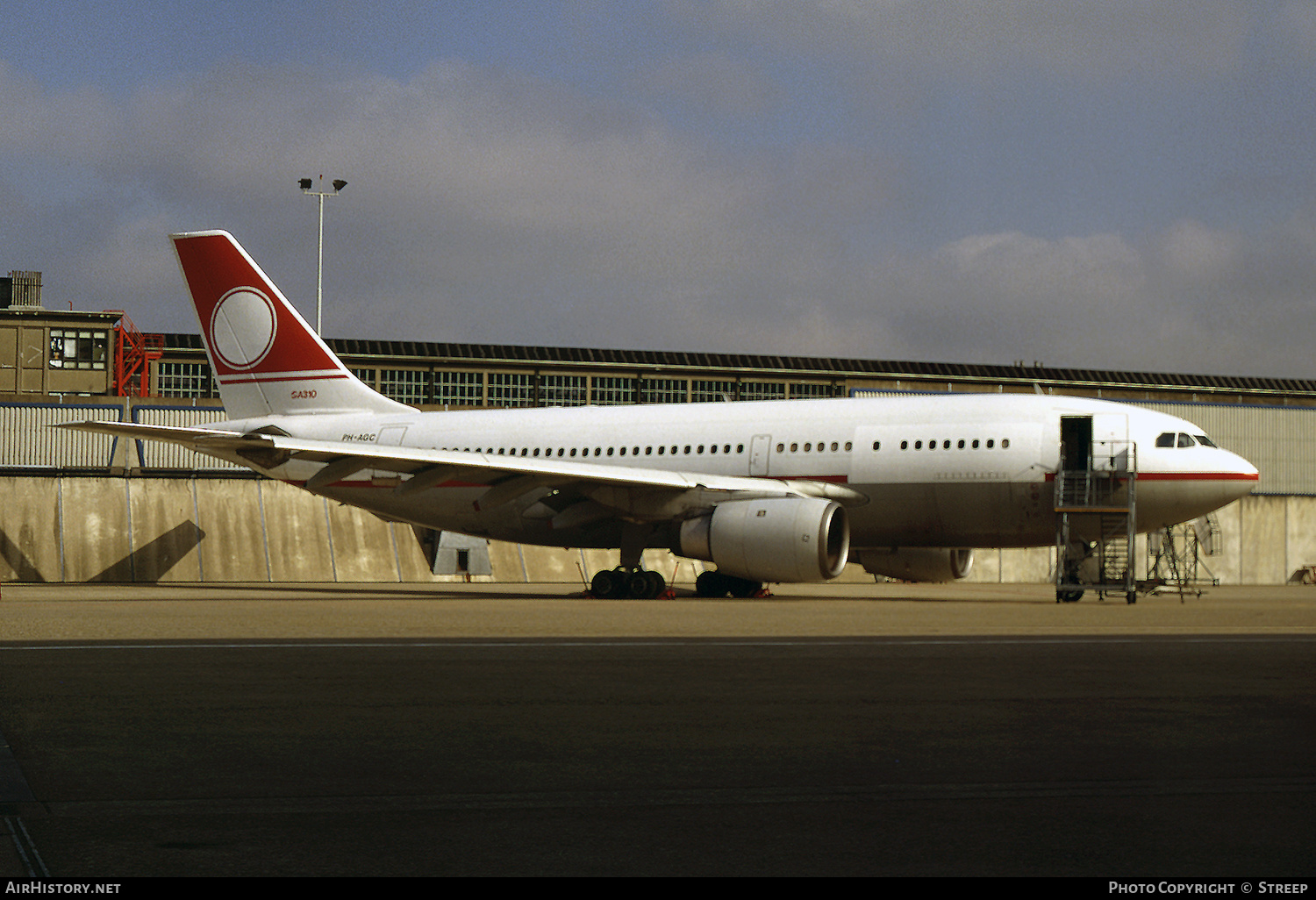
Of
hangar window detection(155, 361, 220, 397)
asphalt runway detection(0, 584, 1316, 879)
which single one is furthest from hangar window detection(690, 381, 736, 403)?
asphalt runway detection(0, 584, 1316, 879)

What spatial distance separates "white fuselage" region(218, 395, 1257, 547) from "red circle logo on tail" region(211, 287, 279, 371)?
3.37 metres

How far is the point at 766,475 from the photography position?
25641 mm

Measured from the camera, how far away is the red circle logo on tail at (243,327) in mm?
30594

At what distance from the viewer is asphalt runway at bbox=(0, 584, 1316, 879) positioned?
4805 mm

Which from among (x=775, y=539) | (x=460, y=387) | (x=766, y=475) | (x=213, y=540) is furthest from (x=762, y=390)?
(x=775, y=539)

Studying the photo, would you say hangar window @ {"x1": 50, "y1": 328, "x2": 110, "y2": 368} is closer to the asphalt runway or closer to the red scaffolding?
the red scaffolding

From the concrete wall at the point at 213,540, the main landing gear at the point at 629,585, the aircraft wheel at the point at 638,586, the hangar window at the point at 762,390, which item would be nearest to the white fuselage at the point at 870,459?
the main landing gear at the point at 629,585

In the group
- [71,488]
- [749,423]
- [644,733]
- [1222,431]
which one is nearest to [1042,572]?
[1222,431]

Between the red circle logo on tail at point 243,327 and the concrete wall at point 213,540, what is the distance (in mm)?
7100

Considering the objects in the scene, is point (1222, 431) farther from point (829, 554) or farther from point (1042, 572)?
point (829, 554)

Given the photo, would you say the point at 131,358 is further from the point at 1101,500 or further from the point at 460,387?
the point at 1101,500

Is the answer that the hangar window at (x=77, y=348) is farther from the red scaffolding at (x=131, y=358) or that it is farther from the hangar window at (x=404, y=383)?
the hangar window at (x=404, y=383)

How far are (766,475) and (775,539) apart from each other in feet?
9.42

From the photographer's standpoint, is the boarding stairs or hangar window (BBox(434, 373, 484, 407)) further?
hangar window (BBox(434, 373, 484, 407))
